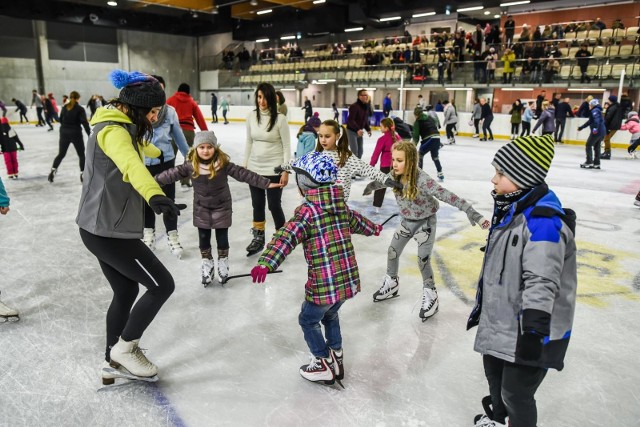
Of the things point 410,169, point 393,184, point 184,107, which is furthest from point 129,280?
point 184,107

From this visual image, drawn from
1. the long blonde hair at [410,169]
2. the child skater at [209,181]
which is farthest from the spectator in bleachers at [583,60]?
the child skater at [209,181]

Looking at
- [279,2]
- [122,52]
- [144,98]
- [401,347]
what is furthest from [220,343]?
[122,52]

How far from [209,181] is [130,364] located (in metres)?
1.37

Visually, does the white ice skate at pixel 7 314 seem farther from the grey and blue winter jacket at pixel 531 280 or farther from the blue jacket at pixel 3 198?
the grey and blue winter jacket at pixel 531 280

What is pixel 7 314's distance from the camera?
2707mm

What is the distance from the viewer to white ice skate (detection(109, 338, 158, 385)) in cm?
205

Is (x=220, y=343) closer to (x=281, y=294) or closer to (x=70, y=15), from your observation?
(x=281, y=294)

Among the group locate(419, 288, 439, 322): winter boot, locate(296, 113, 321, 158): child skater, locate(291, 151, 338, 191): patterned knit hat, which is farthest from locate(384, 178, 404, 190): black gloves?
locate(296, 113, 321, 158): child skater

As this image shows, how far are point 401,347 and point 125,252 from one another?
149 cm

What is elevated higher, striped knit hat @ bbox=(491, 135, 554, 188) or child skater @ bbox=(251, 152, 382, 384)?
striped knit hat @ bbox=(491, 135, 554, 188)

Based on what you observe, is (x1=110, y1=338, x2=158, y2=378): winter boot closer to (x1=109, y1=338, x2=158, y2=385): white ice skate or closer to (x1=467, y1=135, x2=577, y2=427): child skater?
(x1=109, y1=338, x2=158, y2=385): white ice skate

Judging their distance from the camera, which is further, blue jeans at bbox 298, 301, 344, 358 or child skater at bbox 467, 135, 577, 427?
blue jeans at bbox 298, 301, 344, 358

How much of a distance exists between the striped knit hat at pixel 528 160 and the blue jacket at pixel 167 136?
9.91 ft

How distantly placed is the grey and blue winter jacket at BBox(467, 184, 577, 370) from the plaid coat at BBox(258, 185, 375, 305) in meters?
0.59
